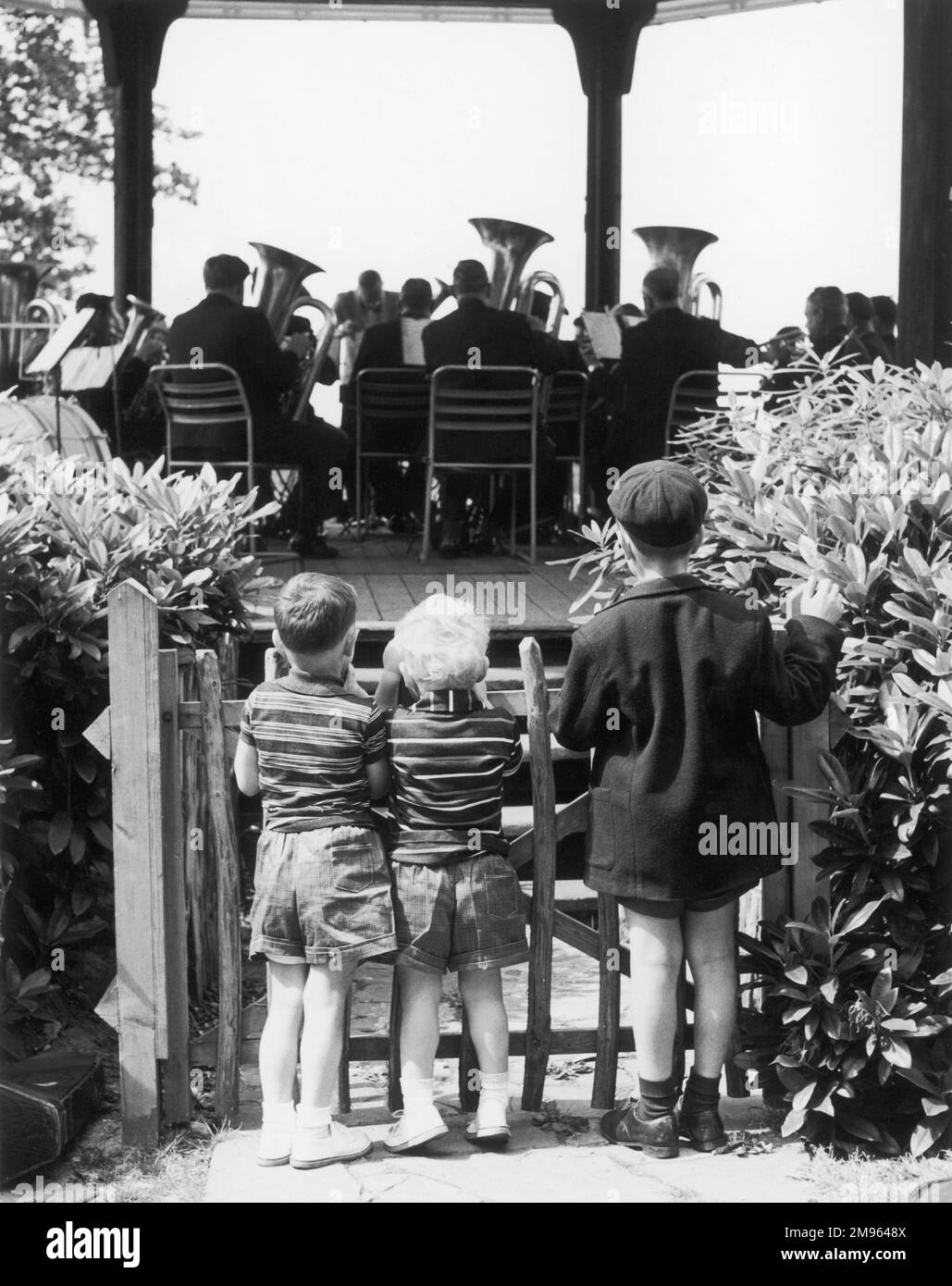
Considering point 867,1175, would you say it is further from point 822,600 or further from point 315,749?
point 315,749

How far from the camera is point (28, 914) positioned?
153 inches

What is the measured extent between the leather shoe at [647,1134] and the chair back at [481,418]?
187 inches

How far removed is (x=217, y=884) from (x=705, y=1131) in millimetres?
1190

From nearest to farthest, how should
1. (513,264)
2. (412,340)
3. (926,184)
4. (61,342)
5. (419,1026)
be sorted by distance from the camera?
(419,1026) < (926,184) < (61,342) < (412,340) < (513,264)

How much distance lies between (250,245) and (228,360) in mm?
1218

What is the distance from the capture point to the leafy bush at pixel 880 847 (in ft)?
10.6

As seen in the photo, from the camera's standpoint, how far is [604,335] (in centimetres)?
981

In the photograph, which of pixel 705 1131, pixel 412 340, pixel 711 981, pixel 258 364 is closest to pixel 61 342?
pixel 258 364

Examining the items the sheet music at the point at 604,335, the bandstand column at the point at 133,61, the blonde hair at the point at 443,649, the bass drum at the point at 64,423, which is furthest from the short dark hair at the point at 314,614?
the bandstand column at the point at 133,61

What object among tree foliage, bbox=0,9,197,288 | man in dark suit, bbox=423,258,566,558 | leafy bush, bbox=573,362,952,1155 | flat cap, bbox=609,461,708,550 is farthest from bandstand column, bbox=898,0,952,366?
tree foliage, bbox=0,9,197,288

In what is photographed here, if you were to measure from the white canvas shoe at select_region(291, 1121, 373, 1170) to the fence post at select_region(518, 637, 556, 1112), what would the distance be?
49 cm

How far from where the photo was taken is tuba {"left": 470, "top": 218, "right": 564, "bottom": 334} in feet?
32.6

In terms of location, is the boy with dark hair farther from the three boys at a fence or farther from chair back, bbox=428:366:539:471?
chair back, bbox=428:366:539:471

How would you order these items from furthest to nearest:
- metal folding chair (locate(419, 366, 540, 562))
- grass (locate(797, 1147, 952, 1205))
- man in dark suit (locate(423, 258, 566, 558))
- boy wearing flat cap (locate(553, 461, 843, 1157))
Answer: man in dark suit (locate(423, 258, 566, 558)), metal folding chair (locate(419, 366, 540, 562)), boy wearing flat cap (locate(553, 461, 843, 1157)), grass (locate(797, 1147, 952, 1205))
